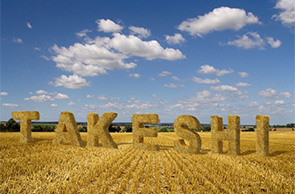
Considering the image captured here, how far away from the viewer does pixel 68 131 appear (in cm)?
1745

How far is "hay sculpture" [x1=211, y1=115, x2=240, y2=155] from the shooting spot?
13.8 meters

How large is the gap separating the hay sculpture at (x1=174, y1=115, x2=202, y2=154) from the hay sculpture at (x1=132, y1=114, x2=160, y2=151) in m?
1.68

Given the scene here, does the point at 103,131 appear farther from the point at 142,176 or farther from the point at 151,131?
the point at 142,176

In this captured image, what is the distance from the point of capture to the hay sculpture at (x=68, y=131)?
17.2 m

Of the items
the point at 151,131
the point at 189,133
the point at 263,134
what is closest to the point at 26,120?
the point at 151,131

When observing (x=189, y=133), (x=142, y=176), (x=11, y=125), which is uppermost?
(x=189, y=133)

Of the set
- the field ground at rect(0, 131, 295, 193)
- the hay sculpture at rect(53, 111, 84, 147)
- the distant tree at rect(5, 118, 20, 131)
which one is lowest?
the distant tree at rect(5, 118, 20, 131)

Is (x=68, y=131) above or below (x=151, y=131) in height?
below

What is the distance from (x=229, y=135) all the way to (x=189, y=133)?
108 inches

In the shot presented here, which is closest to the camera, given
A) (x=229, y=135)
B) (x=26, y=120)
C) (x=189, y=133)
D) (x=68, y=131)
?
(x=229, y=135)

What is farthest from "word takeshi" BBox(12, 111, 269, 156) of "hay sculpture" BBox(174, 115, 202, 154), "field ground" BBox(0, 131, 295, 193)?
"field ground" BBox(0, 131, 295, 193)

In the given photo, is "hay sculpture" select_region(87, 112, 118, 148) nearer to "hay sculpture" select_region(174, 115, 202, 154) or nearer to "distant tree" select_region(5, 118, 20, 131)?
→ "hay sculpture" select_region(174, 115, 202, 154)

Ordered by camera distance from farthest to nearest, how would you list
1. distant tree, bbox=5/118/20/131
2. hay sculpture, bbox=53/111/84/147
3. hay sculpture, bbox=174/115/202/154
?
1. distant tree, bbox=5/118/20/131
2. hay sculpture, bbox=53/111/84/147
3. hay sculpture, bbox=174/115/202/154

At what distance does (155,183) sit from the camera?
25.5ft
